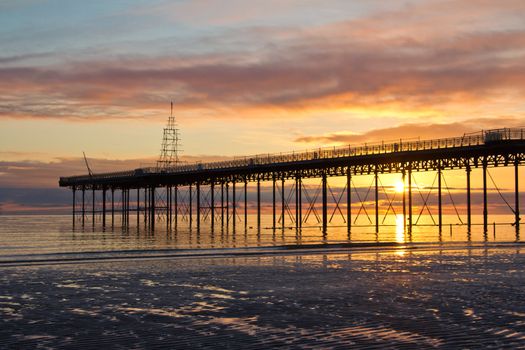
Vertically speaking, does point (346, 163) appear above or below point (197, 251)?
above

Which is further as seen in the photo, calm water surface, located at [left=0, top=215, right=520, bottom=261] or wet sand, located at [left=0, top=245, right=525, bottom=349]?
calm water surface, located at [left=0, top=215, right=520, bottom=261]

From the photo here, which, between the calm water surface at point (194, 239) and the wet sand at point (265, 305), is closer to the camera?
the wet sand at point (265, 305)

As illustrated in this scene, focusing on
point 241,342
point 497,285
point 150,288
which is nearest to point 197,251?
point 150,288

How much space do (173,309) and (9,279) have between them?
9.54 m

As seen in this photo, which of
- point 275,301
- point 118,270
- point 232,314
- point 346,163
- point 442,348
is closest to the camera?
point 442,348

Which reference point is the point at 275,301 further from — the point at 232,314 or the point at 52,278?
the point at 52,278

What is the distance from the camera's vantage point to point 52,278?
23.3 metres

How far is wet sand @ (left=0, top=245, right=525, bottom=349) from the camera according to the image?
12.3m

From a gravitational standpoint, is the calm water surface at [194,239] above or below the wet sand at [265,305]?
below

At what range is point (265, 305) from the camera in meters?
16.5

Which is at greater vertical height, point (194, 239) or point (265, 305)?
point (265, 305)

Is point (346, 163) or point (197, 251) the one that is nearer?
point (197, 251)

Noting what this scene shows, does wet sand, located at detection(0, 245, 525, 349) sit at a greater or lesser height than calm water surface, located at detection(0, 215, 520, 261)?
greater

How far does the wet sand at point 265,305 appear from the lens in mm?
12297
